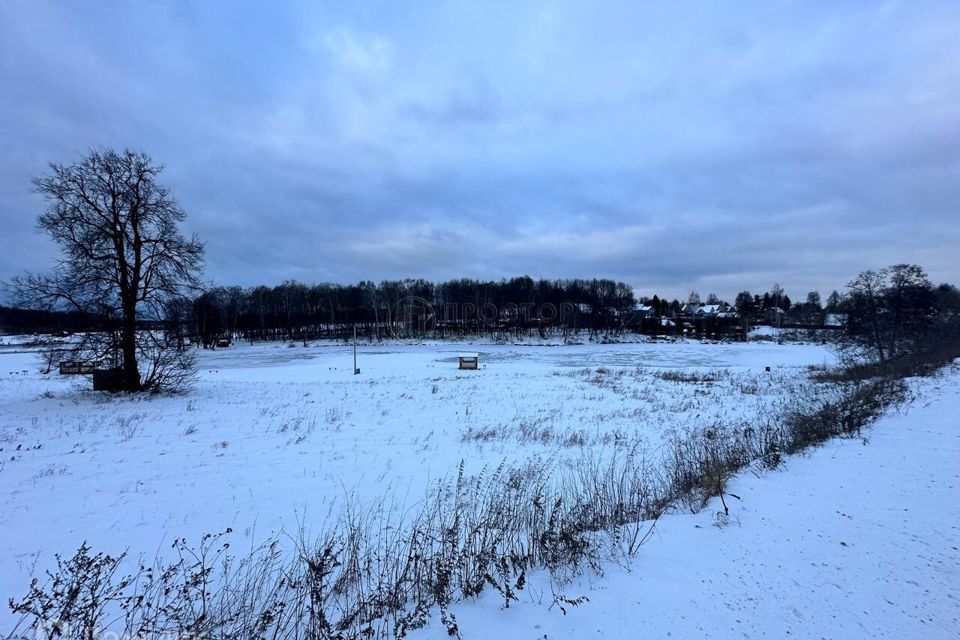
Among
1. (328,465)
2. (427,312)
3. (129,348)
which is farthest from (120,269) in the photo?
(427,312)

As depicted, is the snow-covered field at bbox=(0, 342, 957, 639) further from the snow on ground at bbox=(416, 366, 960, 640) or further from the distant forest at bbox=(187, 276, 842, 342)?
the distant forest at bbox=(187, 276, 842, 342)

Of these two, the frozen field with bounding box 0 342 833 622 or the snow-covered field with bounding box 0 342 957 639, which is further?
the frozen field with bounding box 0 342 833 622

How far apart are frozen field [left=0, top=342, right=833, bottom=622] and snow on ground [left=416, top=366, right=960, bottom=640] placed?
4.02 meters

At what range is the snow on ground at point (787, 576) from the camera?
2783 millimetres

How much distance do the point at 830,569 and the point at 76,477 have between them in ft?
35.4

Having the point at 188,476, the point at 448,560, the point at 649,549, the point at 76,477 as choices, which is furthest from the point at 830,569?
the point at 76,477

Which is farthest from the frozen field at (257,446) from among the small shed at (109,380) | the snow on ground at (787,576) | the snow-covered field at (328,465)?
the snow on ground at (787,576)

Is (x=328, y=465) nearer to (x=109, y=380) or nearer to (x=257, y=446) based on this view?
(x=257, y=446)

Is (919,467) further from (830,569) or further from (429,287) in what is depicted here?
(429,287)

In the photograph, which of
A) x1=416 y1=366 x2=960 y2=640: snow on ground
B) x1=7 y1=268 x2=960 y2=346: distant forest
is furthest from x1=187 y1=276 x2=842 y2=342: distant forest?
x1=416 y1=366 x2=960 y2=640: snow on ground

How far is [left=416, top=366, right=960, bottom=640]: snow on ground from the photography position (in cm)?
278

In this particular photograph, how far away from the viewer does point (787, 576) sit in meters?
3.30

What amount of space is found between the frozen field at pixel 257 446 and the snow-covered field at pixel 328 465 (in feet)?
0.14

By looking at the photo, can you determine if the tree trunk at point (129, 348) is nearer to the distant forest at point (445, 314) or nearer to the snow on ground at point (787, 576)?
the snow on ground at point (787, 576)
